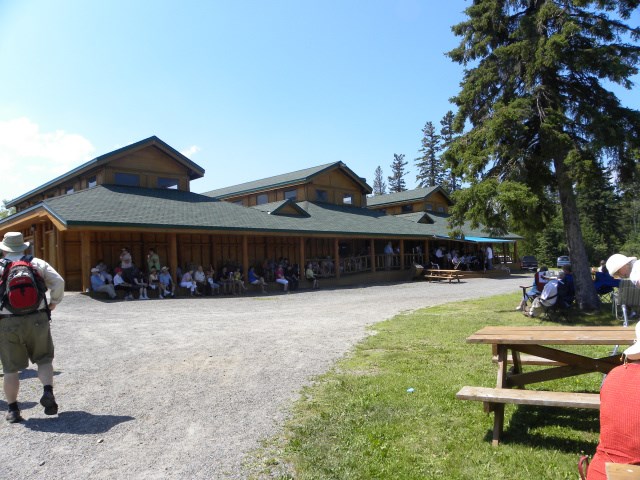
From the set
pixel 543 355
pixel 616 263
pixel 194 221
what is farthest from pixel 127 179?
pixel 616 263

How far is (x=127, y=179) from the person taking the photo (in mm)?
20797

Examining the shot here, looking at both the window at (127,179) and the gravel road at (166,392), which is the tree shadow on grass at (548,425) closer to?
the gravel road at (166,392)

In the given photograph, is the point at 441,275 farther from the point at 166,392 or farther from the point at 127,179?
the point at 166,392

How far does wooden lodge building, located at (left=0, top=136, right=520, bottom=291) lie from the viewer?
16453 millimetres

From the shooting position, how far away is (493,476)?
323 cm

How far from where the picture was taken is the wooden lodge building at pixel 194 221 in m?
16.5

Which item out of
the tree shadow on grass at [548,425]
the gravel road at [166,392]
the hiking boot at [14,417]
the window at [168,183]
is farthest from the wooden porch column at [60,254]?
the tree shadow on grass at [548,425]

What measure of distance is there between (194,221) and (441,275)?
14.1 metres

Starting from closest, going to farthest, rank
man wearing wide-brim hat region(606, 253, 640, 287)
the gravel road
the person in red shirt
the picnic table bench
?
1. the person in red shirt
2. man wearing wide-brim hat region(606, 253, 640, 287)
3. the gravel road
4. the picnic table bench

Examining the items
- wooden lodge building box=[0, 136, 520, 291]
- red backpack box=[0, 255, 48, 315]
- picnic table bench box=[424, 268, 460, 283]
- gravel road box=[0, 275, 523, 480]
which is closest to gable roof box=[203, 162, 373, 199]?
wooden lodge building box=[0, 136, 520, 291]

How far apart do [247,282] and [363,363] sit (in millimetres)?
13607

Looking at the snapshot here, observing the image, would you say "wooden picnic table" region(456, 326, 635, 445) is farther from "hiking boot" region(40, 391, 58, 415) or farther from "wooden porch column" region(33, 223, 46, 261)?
"wooden porch column" region(33, 223, 46, 261)

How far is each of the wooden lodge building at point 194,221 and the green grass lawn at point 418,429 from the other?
461 inches

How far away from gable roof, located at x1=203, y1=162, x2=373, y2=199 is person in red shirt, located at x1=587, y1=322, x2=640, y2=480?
25.9m
